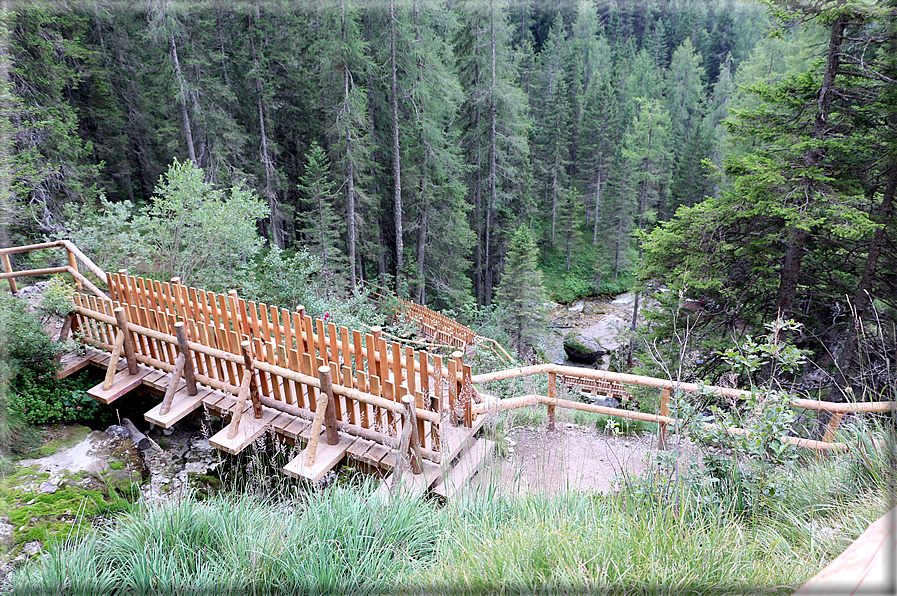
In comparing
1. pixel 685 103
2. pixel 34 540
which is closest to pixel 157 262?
pixel 34 540

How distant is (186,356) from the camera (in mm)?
4445

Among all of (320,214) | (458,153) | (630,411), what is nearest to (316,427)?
(630,411)

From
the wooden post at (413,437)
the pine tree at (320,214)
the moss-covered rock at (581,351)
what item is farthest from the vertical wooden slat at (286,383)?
the moss-covered rock at (581,351)

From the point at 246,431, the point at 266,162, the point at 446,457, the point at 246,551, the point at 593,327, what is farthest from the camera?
the point at 593,327

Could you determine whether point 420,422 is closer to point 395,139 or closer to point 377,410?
point 377,410

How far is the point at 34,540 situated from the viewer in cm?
318

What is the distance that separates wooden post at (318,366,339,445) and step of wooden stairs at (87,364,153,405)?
2.48 m

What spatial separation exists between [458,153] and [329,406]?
2002cm

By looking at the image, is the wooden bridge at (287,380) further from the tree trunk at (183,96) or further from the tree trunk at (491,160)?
the tree trunk at (491,160)

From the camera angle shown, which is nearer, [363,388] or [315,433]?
[315,433]

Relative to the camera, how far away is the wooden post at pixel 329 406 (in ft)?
12.3

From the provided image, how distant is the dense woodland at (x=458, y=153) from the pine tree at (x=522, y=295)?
18 centimetres

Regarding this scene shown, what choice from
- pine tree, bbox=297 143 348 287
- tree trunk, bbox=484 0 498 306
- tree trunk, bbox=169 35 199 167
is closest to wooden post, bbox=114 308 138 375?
pine tree, bbox=297 143 348 287

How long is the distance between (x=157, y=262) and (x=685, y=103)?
164ft
